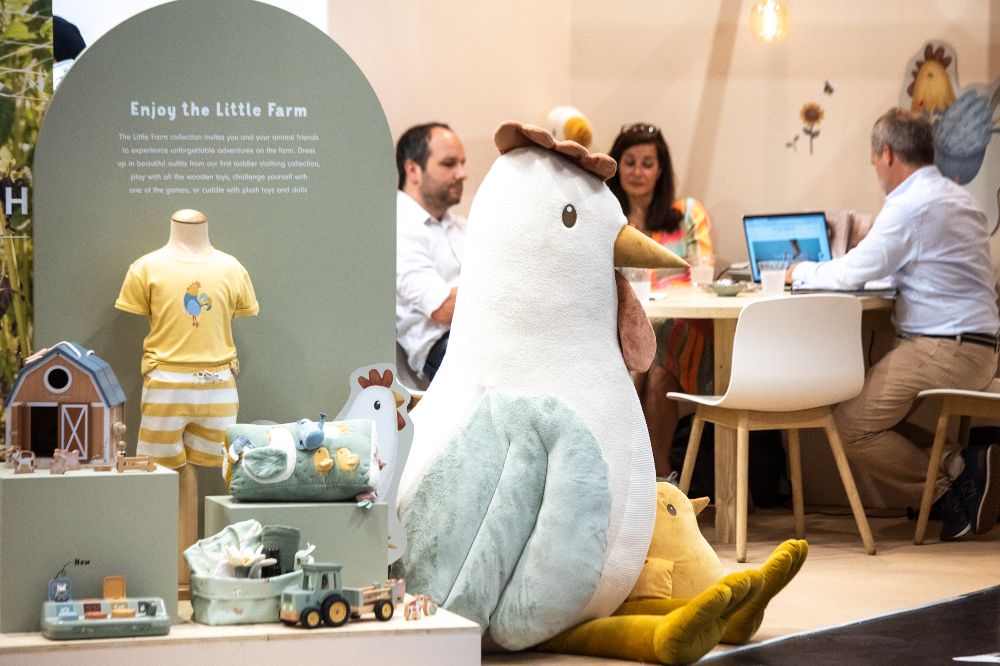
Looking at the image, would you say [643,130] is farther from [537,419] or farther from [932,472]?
[537,419]

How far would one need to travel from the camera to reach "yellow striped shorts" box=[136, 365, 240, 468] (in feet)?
9.86

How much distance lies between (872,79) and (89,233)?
3773 millimetres

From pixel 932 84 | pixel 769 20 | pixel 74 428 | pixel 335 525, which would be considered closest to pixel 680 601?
pixel 335 525

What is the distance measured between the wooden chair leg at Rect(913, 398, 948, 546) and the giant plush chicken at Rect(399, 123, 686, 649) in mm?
1981

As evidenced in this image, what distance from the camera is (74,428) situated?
2.77m

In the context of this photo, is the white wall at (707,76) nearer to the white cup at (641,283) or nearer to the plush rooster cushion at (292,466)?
the white cup at (641,283)

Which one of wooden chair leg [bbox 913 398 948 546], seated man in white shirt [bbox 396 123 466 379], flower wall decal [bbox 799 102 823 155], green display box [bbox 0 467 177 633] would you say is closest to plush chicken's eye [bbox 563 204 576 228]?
green display box [bbox 0 467 177 633]

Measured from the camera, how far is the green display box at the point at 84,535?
2.63 metres

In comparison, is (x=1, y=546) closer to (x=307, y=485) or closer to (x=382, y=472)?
(x=307, y=485)

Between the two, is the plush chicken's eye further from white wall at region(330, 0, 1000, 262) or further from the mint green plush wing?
white wall at region(330, 0, 1000, 262)

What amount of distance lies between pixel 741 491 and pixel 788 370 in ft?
1.38

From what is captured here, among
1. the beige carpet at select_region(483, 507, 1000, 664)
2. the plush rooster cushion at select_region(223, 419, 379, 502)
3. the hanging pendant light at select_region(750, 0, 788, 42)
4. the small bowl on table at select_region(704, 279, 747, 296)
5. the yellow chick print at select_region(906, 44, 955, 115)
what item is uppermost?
the hanging pendant light at select_region(750, 0, 788, 42)

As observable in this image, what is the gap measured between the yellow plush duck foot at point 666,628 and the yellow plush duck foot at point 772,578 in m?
0.04

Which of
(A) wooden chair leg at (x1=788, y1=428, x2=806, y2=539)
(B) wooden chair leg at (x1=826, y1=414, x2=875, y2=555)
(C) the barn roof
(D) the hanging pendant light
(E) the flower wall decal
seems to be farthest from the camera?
(E) the flower wall decal
